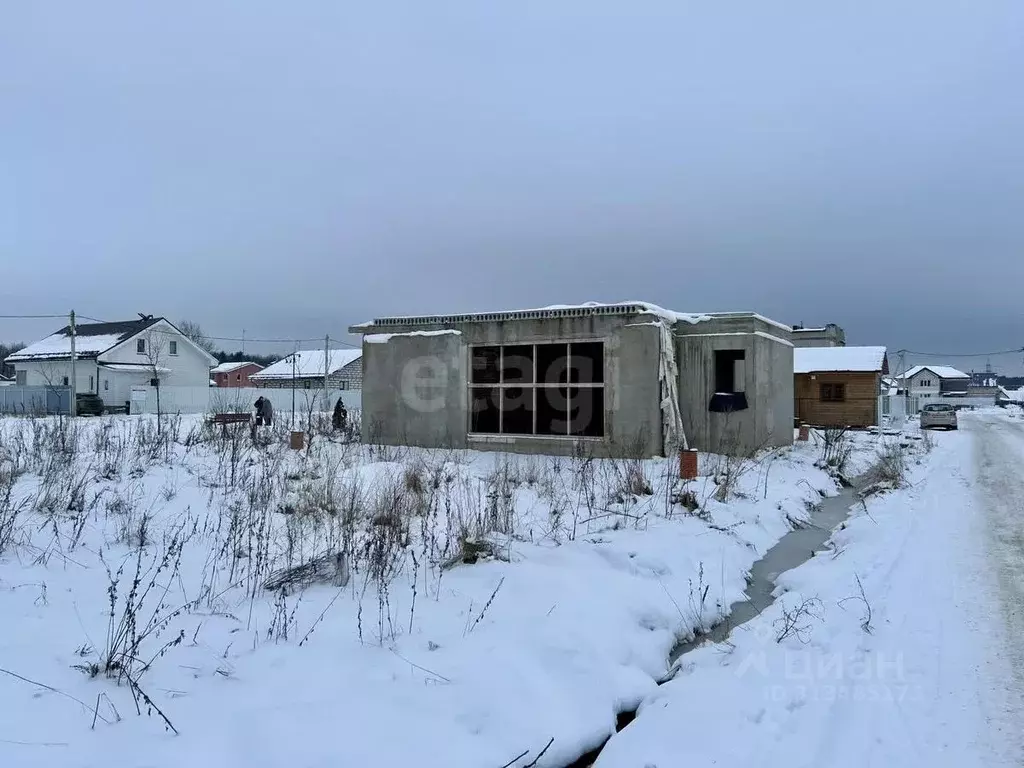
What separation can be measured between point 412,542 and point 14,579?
305 centimetres

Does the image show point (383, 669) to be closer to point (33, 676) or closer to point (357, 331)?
point (33, 676)

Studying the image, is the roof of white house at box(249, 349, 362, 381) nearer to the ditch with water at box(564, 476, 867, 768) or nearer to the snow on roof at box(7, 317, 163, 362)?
the snow on roof at box(7, 317, 163, 362)

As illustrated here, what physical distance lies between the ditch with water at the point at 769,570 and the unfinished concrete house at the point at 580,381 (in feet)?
11.4

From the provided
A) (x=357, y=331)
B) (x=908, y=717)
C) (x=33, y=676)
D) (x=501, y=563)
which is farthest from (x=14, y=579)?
(x=357, y=331)

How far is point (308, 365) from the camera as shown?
2106 inches

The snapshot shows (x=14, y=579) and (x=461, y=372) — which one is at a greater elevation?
(x=461, y=372)

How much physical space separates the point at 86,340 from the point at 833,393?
39.8 meters

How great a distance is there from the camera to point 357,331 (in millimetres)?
17297

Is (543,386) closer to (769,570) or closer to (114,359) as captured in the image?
(769,570)

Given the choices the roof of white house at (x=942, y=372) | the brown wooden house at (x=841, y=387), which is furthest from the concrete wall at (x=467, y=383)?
the roof of white house at (x=942, y=372)

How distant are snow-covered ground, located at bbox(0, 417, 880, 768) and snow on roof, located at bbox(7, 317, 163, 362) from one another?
107 feet

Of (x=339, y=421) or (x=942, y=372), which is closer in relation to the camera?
(x=339, y=421)

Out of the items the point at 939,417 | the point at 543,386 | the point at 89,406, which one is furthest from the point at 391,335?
the point at 939,417

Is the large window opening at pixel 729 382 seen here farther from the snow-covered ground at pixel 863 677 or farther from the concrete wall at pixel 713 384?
the snow-covered ground at pixel 863 677
